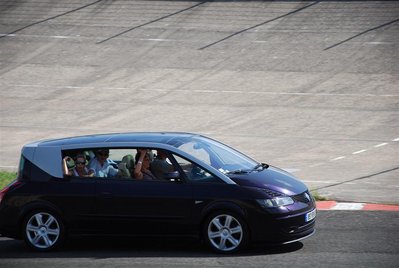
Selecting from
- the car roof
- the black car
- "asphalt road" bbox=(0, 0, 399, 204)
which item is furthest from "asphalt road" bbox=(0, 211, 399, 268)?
"asphalt road" bbox=(0, 0, 399, 204)

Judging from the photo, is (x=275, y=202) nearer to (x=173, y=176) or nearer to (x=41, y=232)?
(x=173, y=176)

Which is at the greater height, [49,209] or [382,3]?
[49,209]

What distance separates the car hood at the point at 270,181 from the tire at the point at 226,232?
47cm

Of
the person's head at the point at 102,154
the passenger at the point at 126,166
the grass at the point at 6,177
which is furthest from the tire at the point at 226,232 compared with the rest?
the grass at the point at 6,177

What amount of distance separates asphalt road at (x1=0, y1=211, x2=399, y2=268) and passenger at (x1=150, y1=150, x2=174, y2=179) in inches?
39.2

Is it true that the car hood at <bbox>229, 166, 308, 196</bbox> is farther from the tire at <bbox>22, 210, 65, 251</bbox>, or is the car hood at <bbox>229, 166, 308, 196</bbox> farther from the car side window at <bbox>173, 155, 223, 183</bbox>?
the tire at <bbox>22, 210, 65, 251</bbox>

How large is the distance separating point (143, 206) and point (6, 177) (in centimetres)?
663

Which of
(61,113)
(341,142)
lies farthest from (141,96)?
(341,142)

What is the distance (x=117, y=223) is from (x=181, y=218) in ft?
2.79

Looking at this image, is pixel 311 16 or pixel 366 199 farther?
pixel 311 16

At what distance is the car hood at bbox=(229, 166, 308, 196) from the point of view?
11.0m

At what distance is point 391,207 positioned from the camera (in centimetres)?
1423

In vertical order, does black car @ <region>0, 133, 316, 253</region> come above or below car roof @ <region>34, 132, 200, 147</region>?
below

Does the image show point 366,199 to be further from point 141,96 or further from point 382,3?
point 382,3
